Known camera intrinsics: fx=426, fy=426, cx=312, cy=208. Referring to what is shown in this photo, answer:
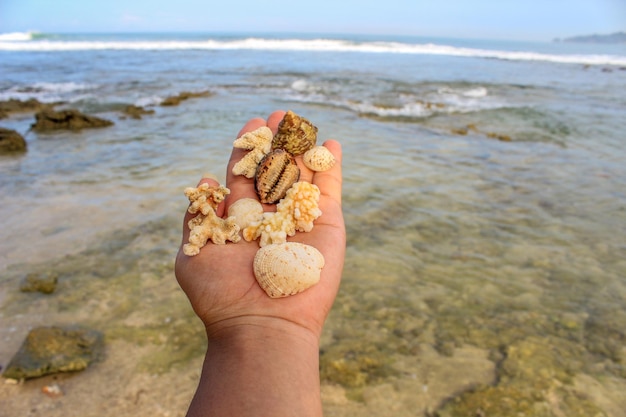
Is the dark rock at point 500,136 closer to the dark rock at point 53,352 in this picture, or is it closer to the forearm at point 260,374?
the forearm at point 260,374

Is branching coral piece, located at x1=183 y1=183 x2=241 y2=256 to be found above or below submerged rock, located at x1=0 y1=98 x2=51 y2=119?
above

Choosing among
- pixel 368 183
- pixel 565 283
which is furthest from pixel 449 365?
pixel 368 183

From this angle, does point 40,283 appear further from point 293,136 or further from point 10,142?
point 10,142

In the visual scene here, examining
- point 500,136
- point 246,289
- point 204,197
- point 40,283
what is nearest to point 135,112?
point 40,283

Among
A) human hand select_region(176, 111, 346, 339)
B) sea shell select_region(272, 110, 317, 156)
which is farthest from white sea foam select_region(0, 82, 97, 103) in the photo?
human hand select_region(176, 111, 346, 339)

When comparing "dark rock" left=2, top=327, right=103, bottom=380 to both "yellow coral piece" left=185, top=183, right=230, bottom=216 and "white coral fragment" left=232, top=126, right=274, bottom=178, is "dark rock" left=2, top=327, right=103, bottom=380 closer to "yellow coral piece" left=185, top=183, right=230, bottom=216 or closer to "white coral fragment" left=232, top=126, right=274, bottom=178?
"yellow coral piece" left=185, top=183, right=230, bottom=216

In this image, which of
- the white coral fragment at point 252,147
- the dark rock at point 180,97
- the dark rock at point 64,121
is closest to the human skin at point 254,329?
the white coral fragment at point 252,147

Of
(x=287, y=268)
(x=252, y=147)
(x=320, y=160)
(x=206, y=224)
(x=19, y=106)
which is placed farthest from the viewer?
(x=19, y=106)
